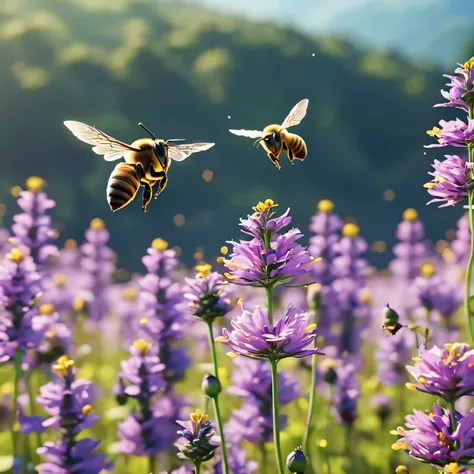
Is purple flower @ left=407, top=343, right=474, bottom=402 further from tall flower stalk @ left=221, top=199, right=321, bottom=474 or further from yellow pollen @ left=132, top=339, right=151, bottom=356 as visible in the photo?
yellow pollen @ left=132, top=339, right=151, bottom=356

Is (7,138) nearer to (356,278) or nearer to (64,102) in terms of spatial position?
→ (64,102)

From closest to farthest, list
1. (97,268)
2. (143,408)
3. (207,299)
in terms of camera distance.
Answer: (207,299) → (143,408) → (97,268)

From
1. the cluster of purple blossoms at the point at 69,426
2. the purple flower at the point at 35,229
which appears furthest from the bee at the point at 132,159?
the purple flower at the point at 35,229

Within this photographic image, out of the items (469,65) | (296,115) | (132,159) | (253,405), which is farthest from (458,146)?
(253,405)

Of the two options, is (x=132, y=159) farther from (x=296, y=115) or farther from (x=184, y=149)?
(x=296, y=115)

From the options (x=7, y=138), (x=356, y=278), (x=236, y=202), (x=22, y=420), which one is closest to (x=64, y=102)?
(x=7, y=138)

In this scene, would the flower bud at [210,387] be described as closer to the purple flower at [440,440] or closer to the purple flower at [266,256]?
the purple flower at [266,256]
